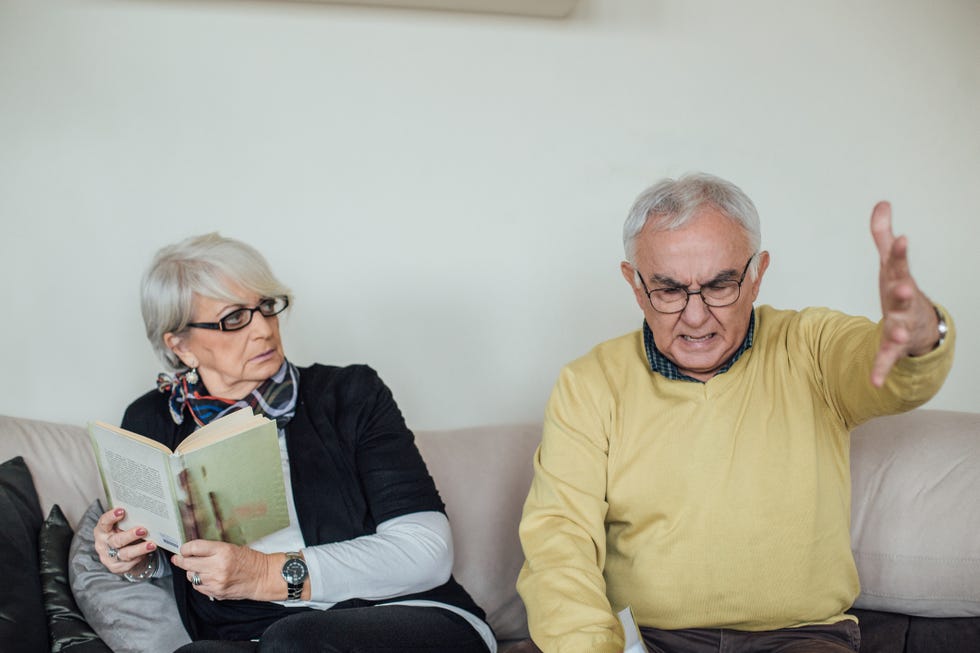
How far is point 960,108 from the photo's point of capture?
306 cm

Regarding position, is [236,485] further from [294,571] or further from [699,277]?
[699,277]

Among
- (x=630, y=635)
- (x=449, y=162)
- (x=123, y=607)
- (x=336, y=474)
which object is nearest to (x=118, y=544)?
(x=123, y=607)

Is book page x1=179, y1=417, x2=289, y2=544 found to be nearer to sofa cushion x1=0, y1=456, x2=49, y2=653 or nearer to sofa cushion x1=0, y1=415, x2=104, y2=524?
sofa cushion x1=0, y1=456, x2=49, y2=653

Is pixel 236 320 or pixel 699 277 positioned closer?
pixel 699 277

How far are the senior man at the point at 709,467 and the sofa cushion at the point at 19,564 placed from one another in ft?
2.98

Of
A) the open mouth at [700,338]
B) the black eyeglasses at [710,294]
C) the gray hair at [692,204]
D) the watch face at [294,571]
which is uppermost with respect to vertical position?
the gray hair at [692,204]

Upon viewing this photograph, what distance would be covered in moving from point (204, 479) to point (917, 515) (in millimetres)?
1458

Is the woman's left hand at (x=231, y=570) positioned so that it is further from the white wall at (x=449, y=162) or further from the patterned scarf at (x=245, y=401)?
the white wall at (x=449, y=162)

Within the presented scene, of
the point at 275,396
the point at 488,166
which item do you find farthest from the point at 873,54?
the point at 275,396

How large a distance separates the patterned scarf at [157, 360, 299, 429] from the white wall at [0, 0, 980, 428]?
73cm

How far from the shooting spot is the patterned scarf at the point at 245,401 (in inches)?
81.4

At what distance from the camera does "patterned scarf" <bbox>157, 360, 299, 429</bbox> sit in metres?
2.07

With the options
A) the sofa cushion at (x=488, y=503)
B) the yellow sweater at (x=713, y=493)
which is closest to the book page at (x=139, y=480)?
the yellow sweater at (x=713, y=493)

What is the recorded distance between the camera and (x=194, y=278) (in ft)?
6.64
